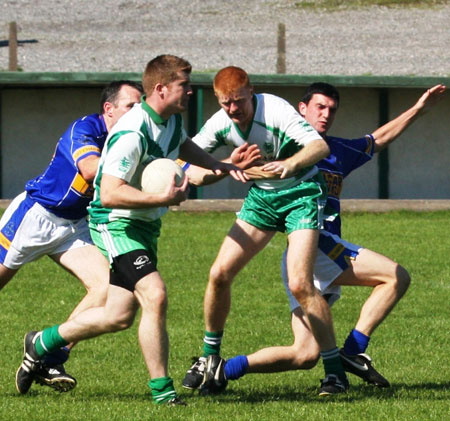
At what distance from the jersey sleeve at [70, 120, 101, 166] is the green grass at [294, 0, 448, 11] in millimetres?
33716

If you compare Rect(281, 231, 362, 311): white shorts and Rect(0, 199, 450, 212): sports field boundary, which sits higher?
Rect(0, 199, 450, 212): sports field boundary

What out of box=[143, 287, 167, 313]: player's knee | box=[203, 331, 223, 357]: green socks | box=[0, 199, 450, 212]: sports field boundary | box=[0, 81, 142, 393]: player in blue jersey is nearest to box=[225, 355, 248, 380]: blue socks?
box=[203, 331, 223, 357]: green socks

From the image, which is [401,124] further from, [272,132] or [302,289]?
[302,289]

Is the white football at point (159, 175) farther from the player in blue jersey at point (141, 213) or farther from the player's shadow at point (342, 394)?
the player's shadow at point (342, 394)

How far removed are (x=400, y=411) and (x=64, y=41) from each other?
103ft

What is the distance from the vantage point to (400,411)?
6.73 metres

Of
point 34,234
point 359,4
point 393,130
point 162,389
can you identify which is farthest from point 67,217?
point 359,4

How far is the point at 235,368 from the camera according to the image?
296 inches

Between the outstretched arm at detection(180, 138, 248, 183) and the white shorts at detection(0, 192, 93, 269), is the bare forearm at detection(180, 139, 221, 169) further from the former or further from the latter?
the white shorts at detection(0, 192, 93, 269)

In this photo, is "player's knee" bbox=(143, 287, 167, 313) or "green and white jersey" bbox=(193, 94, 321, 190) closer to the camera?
"player's knee" bbox=(143, 287, 167, 313)

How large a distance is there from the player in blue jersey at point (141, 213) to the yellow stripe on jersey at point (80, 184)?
678mm

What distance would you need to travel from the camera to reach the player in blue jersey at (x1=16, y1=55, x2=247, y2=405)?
21.6 ft

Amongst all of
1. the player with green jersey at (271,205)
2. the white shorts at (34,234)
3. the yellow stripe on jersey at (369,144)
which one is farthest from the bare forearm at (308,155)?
the white shorts at (34,234)

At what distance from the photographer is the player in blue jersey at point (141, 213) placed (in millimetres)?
6594
